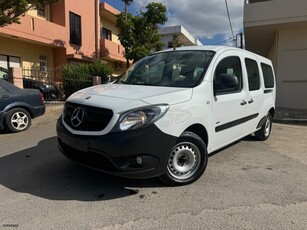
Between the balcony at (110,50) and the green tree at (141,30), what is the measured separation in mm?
2973

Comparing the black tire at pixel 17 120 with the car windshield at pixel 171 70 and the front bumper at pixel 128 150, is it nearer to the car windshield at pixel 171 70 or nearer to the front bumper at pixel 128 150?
the car windshield at pixel 171 70

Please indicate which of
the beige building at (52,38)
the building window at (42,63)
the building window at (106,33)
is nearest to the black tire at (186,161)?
the beige building at (52,38)

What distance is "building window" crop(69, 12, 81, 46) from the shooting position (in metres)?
19.3

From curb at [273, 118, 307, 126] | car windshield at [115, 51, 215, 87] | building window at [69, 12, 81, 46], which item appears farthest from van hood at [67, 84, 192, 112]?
building window at [69, 12, 81, 46]

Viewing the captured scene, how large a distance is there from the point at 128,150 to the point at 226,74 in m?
2.04

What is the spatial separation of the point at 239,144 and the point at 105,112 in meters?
3.75

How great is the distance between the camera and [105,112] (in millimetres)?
3449

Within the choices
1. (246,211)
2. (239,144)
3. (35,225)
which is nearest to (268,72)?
(239,144)

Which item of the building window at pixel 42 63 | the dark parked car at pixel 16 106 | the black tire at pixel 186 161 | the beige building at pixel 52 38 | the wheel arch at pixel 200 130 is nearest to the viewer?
the black tire at pixel 186 161

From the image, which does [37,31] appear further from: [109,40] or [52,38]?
A: [109,40]

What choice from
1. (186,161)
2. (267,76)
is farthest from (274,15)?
(186,161)

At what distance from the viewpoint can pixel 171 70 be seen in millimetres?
4543

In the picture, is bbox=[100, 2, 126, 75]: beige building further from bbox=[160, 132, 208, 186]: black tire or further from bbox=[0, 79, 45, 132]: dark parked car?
bbox=[160, 132, 208, 186]: black tire

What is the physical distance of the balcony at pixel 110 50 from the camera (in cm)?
2230
